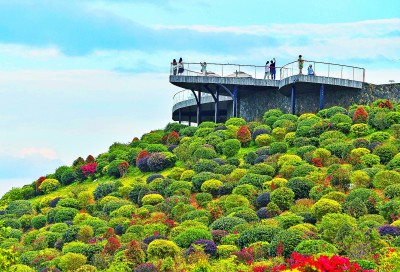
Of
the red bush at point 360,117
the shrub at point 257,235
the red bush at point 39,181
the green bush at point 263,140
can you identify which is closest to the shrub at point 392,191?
the shrub at point 257,235

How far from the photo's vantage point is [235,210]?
138 feet

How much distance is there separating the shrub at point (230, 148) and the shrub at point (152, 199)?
22.6 feet

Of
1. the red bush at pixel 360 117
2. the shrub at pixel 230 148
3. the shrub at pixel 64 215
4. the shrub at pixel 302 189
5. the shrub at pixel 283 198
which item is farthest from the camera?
the shrub at pixel 230 148

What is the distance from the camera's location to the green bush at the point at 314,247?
33594 mm

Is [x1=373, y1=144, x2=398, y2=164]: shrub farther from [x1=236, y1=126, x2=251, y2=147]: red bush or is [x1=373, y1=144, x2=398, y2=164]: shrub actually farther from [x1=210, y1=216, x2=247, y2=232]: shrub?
[x1=236, y1=126, x2=251, y2=147]: red bush

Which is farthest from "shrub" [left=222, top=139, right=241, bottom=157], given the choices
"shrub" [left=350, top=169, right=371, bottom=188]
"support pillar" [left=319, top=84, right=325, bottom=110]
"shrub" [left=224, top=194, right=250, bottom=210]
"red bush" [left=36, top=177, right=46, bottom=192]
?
"red bush" [left=36, top=177, right=46, bottom=192]

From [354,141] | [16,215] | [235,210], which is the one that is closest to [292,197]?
[235,210]

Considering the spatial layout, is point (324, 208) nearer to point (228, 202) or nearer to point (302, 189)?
point (302, 189)

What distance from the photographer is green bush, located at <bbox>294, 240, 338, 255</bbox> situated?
3359 cm

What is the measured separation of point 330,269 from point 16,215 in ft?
96.8

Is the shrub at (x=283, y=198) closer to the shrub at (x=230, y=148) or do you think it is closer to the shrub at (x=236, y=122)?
the shrub at (x=230, y=148)

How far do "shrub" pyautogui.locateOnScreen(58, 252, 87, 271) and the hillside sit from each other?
0.18 feet

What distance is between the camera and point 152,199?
46750 millimetres

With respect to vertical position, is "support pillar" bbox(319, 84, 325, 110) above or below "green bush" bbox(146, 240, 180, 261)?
above
